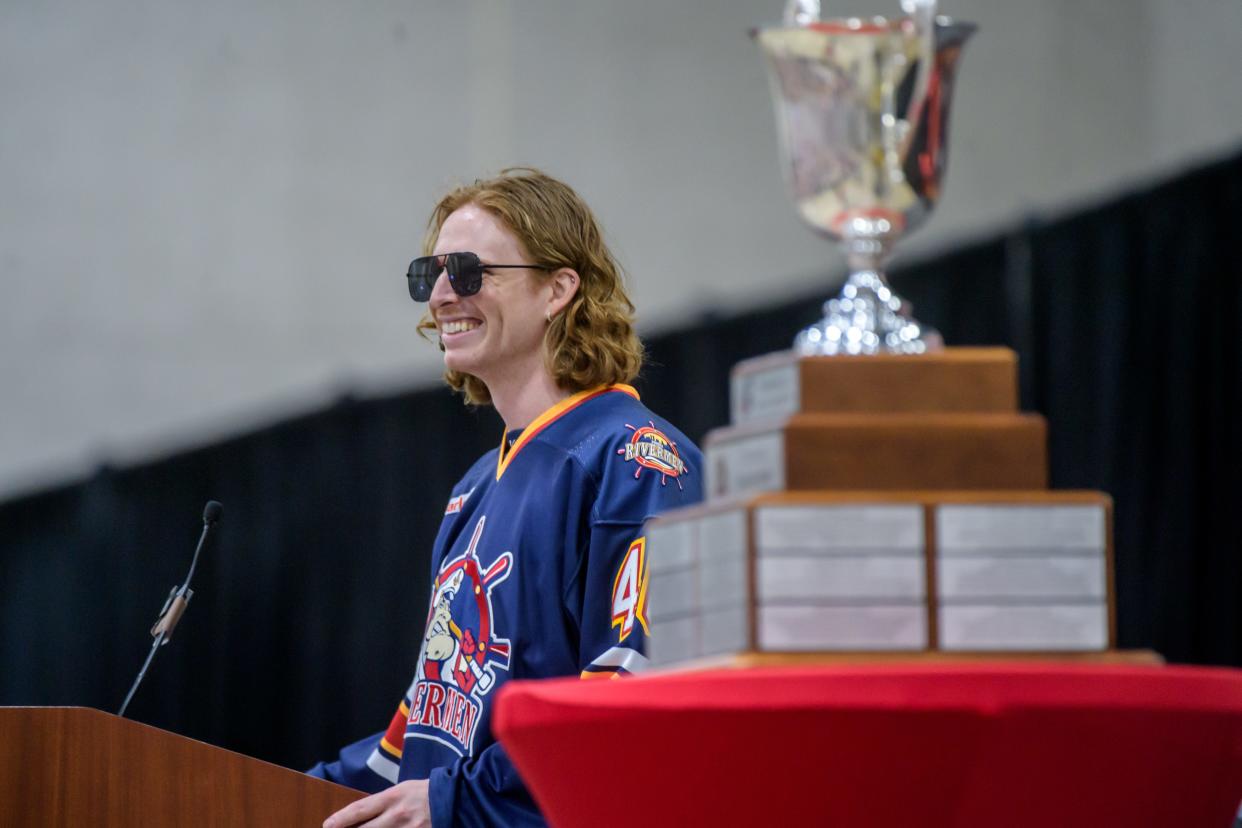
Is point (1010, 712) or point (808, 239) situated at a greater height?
point (808, 239)

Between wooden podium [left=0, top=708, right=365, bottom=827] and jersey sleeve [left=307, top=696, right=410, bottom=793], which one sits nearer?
wooden podium [left=0, top=708, right=365, bottom=827]

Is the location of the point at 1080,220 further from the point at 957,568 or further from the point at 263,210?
the point at 957,568

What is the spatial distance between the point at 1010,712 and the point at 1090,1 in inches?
199

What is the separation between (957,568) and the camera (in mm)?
1046

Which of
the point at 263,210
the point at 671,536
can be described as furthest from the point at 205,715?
the point at 671,536

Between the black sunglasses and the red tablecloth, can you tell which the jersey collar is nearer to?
the black sunglasses

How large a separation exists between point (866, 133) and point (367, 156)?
451cm

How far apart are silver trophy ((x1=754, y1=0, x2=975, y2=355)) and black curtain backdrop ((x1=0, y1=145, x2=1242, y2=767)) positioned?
12.3ft

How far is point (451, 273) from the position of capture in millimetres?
2137

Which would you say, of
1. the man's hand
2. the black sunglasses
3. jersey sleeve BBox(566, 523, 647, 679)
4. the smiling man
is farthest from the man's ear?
the man's hand

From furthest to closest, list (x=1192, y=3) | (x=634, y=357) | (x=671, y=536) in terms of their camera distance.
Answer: (x=1192, y=3) → (x=634, y=357) → (x=671, y=536)

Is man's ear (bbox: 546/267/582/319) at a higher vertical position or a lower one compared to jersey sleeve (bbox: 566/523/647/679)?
higher

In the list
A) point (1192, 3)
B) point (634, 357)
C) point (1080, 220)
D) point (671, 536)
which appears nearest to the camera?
point (671, 536)

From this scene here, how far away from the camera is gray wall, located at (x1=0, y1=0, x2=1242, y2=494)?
5215mm
